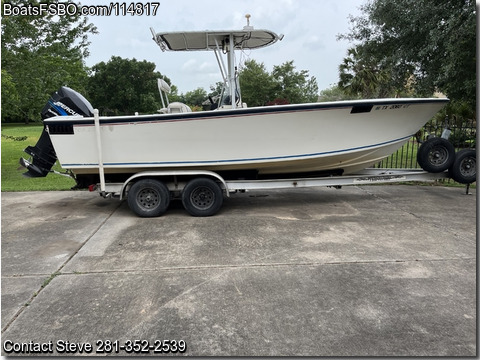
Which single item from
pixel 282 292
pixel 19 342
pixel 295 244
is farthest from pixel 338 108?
pixel 19 342

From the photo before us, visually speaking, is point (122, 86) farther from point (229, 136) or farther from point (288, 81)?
point (229, 136)

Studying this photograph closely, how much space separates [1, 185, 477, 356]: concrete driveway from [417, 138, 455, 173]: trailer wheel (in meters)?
0.74

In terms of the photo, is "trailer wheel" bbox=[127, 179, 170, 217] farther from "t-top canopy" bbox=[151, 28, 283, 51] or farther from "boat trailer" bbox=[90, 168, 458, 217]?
"t-top canopy" bbox=[151, 28, 283, 51]

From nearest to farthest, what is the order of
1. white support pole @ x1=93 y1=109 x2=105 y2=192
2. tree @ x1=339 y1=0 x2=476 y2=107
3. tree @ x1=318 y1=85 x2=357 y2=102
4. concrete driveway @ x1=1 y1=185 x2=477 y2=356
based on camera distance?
concrete driveway @ x1=1 y1=185 x2=477 y2=356 → white support pole @ x1=93 y1=109 x2=105 y2=192 → tree @ x1=339 y1=0 x2=476 y2=107 → tree @ x1=318 y1=85 x2=357 y2=102

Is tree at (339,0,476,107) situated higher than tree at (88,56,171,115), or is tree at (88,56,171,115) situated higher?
tree at (88,56,171,115)

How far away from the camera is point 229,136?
5.27 meters

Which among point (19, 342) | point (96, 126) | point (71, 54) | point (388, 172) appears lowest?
point (19, 342)

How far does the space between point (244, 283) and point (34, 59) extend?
8.91 meters

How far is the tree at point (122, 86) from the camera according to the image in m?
38.7

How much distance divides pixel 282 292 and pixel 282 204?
331 cm

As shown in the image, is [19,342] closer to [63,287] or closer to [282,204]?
[63,287]

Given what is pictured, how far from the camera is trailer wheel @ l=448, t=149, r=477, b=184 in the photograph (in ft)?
19.4

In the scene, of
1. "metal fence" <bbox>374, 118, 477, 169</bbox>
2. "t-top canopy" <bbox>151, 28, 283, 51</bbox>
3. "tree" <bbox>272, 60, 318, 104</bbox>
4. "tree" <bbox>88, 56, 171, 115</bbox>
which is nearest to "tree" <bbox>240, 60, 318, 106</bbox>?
"tree" <bbox>272, 60, 318, 104</bbox>

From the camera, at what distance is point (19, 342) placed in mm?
→ 2516
